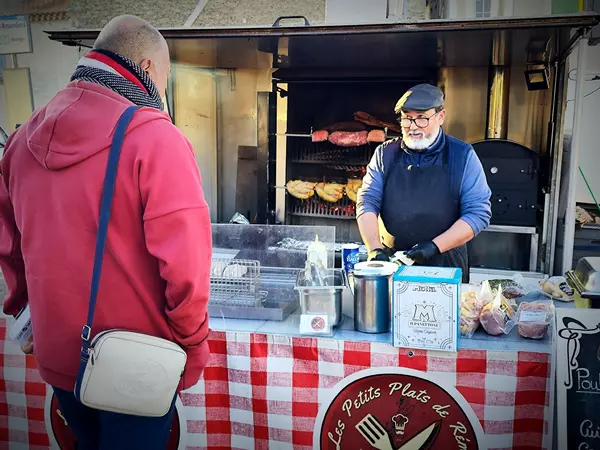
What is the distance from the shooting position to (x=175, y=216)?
1.59 metres

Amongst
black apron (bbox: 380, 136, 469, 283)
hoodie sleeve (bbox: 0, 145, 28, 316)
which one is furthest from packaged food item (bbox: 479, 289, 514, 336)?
hoodie sleeve (bbox: 0, 145, 28, 316)

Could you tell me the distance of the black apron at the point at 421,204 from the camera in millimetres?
3246

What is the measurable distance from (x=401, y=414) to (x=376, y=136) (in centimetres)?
310

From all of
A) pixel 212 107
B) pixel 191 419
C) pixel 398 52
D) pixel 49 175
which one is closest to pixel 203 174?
pixel 212 107

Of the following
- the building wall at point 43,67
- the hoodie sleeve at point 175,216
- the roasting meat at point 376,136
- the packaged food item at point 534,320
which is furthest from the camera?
the building wall at point 43,67

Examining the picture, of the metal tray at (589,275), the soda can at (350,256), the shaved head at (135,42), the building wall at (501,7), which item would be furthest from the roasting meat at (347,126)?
the shaved head at (135,42)

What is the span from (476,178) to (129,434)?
232cm

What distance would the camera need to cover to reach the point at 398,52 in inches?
166

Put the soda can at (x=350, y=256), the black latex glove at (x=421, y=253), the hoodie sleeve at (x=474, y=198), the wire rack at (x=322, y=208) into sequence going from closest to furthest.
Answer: the black latex glove at (x=421, y=253) → the soda can at (x=350, y=256) → the hoodie sleeve at (x=474, y=198) → the wire rack at (x=322, y=208)

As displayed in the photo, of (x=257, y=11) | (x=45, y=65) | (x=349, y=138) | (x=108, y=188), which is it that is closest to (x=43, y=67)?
(x=45, y=65)

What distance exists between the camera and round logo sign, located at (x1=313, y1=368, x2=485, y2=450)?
214 cm

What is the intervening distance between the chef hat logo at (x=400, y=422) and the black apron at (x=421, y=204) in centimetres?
120

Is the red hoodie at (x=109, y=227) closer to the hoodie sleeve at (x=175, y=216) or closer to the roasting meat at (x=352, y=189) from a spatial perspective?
the hoodie sleeve at (x=175, y=216)

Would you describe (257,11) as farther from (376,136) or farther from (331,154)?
(376,136)
